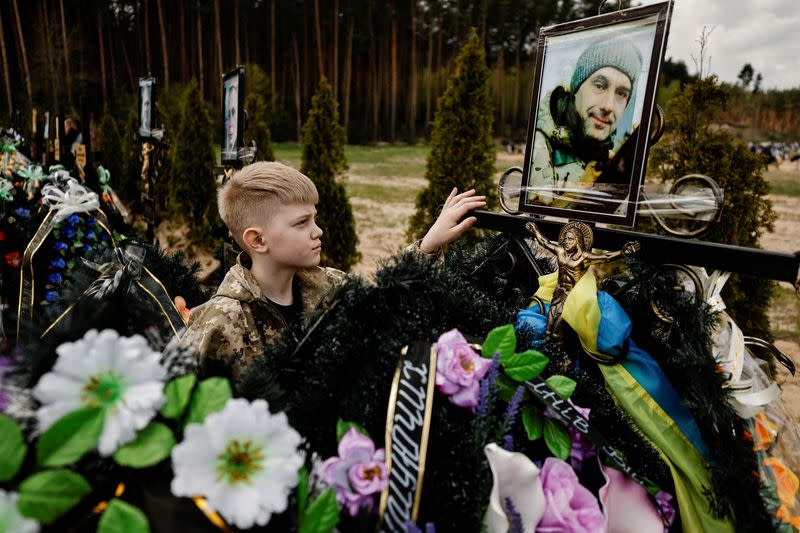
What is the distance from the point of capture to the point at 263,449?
1.96ft

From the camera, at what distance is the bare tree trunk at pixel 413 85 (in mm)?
19480

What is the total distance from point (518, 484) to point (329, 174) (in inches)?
227

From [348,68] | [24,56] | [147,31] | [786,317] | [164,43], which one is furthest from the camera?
[348,68]

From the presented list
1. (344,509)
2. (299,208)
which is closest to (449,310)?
(344,509)

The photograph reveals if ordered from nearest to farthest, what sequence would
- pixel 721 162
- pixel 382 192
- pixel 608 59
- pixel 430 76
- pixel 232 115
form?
pixel 608 59, pixel 721 162, pixel 232 115, pixel 382 192, pixel 430 76

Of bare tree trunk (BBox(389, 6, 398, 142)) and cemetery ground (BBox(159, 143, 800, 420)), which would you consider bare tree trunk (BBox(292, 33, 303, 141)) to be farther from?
bare tree trunk (BBox(389, 6, 398, 142))

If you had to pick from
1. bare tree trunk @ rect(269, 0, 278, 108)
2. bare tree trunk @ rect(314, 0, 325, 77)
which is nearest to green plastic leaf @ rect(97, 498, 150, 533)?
bare tree trunk @ rect(314, 0, 325, 77)

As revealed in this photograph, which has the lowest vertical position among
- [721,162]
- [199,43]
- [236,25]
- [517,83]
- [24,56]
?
[721,162]

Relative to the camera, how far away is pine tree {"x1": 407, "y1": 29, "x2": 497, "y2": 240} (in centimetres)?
489

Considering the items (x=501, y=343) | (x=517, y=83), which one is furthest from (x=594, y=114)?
(x=517, y=83)

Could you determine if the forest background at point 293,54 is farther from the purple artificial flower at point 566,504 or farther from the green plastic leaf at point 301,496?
the green plastic leaf at point 301,496

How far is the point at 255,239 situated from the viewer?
64.1 inches

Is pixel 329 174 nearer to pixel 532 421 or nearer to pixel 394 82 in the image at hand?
pixel 532 421

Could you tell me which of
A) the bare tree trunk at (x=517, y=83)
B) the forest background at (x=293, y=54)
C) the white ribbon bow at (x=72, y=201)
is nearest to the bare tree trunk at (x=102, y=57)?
the forest background at (x=293, y=54)
